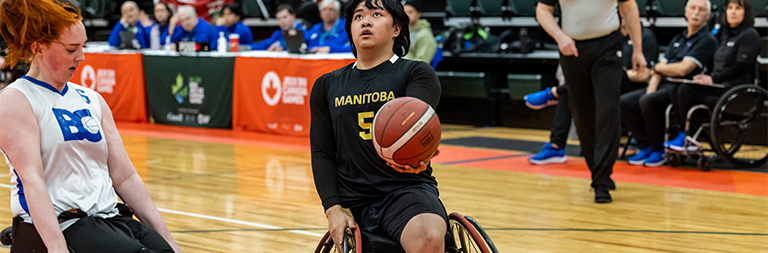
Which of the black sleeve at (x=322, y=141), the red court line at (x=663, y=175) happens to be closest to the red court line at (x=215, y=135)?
the red court line at (x=663, y=175)

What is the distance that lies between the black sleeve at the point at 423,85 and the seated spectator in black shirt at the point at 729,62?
158 inches

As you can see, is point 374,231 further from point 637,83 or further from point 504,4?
point 504,4

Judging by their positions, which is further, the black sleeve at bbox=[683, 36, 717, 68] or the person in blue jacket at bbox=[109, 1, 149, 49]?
the person in blue jacket at bbox=[109, 1, 149, 49]

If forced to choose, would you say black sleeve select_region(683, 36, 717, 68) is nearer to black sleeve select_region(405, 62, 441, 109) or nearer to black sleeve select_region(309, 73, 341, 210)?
black sleeve select_region(405, 62, 441, 109)

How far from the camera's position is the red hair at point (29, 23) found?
2220mm

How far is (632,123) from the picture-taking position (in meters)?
6.50

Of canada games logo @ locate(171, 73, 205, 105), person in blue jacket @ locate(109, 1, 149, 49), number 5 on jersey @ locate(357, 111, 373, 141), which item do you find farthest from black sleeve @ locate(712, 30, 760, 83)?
person in blue jacket @ locate(109, 1, 149, 49)

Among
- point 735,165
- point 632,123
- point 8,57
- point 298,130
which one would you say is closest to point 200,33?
point 298,130

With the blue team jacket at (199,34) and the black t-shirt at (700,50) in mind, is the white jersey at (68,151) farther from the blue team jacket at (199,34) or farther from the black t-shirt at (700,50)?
the blue team jacket at (199,34)

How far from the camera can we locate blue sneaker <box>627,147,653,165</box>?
248 inches

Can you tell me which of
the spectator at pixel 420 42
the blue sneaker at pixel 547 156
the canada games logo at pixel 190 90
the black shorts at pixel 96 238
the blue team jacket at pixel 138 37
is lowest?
the canada games logo at pixel 190 90

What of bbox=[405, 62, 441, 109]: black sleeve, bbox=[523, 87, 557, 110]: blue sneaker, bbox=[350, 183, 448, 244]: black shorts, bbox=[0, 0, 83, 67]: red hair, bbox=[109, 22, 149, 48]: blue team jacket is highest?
bbox=[0, 0, 83, 67]: red hair

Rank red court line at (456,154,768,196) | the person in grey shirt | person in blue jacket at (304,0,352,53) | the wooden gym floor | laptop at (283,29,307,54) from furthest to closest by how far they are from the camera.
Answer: person in blue jacket at (304,0,352,53) < laptop at (283,29,307,54) < red court line at (456,154,768,196) < the person in grey shirt < the wooden gym floor

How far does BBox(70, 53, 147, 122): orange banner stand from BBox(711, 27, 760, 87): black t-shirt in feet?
20.3
